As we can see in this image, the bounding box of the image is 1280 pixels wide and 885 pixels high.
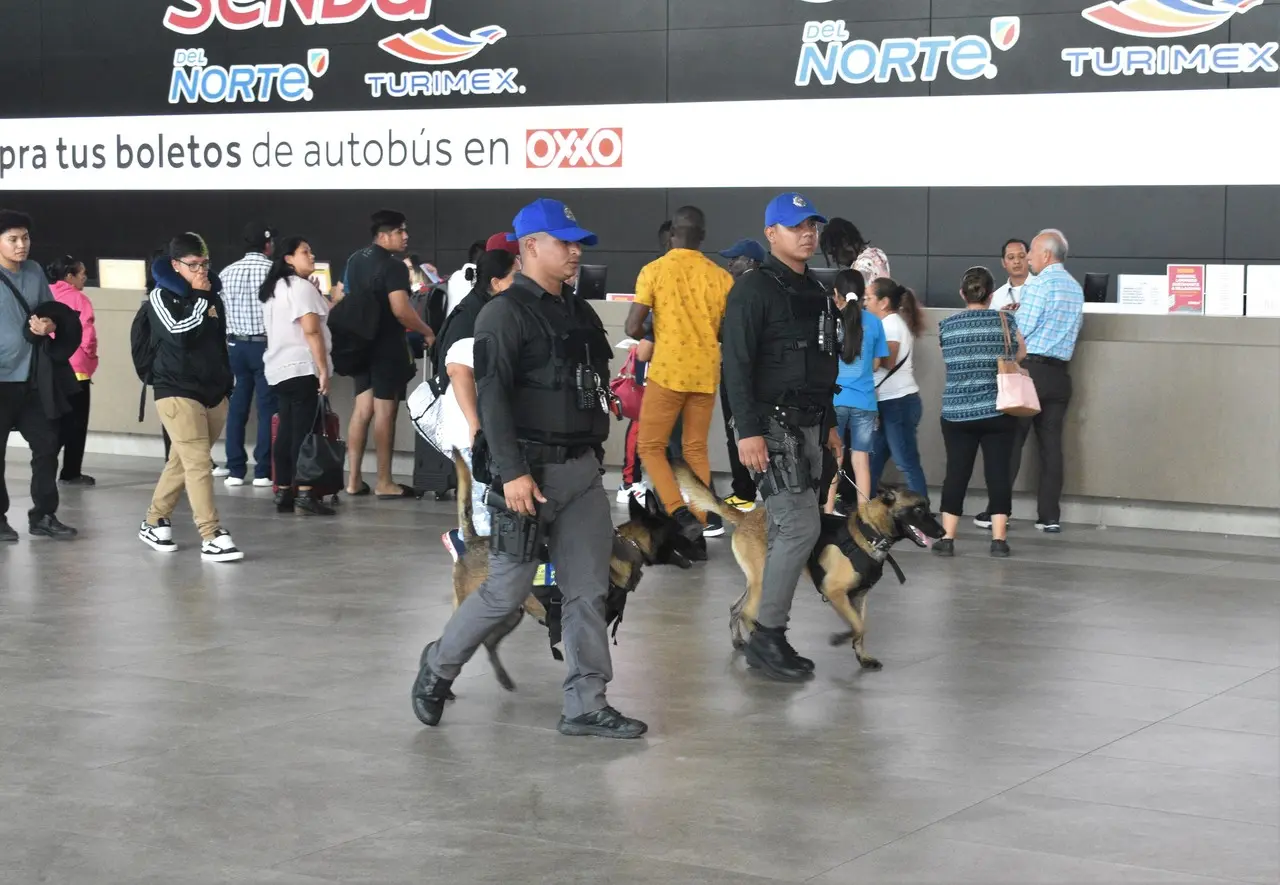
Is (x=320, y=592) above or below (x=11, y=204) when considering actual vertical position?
below

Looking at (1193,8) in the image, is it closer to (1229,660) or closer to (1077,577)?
(1077,577)

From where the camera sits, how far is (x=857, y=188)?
15852 mm

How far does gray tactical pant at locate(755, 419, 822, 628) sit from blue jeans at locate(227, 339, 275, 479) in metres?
6.04

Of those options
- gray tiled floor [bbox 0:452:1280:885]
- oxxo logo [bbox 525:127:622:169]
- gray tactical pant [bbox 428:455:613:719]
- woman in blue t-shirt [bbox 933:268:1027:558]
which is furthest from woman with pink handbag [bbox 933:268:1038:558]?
oxxo logo [bbox 525:127:622:169]

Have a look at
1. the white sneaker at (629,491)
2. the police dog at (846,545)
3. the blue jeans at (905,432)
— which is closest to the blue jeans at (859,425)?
the blue jeans at (905,432)

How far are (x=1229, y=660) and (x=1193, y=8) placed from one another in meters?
8.10

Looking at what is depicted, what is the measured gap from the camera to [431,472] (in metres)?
12.6

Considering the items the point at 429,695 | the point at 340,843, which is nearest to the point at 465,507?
the point at 429,695

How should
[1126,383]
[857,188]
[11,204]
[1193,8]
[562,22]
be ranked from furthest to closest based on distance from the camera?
[11,204] < [562,22] < [857,188] < [1193,8] < [1126,383]

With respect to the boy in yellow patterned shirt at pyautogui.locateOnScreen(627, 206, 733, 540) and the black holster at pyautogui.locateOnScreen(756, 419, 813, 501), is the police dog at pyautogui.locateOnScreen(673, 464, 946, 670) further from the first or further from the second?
the boy in yellow patterned shirt at pyautogui.locateOnScreen(627, 206, 733, 540)

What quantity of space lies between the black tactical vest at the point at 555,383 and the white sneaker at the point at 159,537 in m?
4.88

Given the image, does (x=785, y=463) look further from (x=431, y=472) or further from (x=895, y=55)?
(x=895, y=55)

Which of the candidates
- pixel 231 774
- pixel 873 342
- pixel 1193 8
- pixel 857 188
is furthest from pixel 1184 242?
pixel 231 774

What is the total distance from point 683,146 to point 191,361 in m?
7.76
